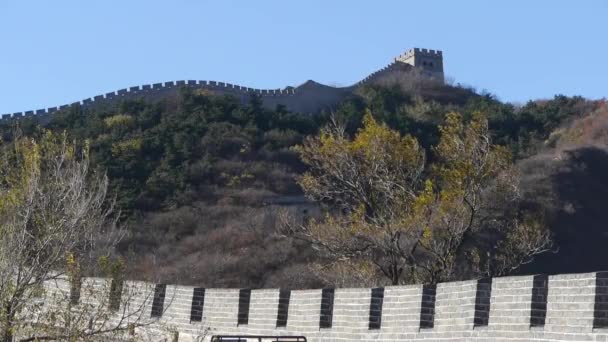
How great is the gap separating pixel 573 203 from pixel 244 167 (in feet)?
46.6

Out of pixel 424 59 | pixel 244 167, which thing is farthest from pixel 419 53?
pixel 244 167

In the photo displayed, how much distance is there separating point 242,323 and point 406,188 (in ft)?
32.1

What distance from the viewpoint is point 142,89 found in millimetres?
64562

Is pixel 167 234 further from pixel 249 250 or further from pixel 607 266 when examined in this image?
pixel 607 266

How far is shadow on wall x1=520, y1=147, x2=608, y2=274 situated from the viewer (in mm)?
39688

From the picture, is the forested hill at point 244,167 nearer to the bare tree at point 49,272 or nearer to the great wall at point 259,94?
the great wall at point 259,94

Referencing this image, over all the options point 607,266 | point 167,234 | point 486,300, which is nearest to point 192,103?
point 167,234

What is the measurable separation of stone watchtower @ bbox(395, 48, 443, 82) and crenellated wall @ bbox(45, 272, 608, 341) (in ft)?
240

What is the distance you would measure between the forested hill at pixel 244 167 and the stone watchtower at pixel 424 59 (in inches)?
840

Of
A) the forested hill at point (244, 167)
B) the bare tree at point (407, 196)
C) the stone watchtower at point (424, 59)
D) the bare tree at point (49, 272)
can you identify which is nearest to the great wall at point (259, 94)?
the forested hill at point (244, 167)

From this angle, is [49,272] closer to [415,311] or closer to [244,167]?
[415,311]

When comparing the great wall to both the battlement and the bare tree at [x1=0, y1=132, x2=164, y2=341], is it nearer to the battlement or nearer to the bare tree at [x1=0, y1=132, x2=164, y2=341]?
the battlement

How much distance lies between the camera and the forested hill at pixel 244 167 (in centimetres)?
4044

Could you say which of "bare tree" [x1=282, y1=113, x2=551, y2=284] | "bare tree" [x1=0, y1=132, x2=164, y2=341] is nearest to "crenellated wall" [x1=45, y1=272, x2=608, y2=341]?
"bare tree" [x1=0, y1=132, x2=164, y2=341]
